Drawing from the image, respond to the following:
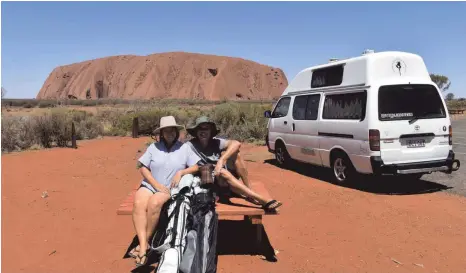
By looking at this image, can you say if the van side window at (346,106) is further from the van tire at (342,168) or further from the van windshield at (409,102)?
the van tire at (342,168)

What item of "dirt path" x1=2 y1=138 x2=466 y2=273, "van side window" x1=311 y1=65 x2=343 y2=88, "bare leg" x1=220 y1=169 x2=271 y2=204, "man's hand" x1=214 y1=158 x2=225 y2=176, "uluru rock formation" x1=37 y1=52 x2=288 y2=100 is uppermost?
"uluru rock formation" x1=37 y1=52 x2=288 y2=100

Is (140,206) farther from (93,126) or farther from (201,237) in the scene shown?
(93,126)

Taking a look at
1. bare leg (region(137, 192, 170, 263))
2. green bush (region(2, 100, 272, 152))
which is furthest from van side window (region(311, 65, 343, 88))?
bare leg (region(137, 192, 170, 263))

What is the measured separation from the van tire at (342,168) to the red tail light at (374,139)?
30.5 inches

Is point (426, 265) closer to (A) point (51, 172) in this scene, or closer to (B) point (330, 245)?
(B) point (330, 245)

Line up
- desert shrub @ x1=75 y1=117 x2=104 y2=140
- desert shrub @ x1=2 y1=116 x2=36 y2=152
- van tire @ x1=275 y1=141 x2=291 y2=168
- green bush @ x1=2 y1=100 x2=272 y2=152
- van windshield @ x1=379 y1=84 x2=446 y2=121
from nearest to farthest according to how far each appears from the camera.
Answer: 1. van windshield @ x1=379 y1=84 x2=446 y2=121
2. van tire @ x1=275 y1=141 x2=291 y2=168
3. desert shrub @ x1=2 y1=116 x2=36 y2=152
4. green bush @ x1=2 y1=100 x2=272 y2=152
5. desert shrub @ x1=75 y1=117 x2=104 y2=140

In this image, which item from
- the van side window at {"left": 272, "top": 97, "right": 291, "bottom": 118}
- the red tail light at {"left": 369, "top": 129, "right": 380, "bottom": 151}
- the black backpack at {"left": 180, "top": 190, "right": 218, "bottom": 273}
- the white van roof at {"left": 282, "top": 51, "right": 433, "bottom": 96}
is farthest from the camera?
the van side window at {"left": 272, "top": 97, "right": 291, "bottom": 118}

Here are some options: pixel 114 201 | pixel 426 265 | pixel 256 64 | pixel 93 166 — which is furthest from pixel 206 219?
pixel 256 64

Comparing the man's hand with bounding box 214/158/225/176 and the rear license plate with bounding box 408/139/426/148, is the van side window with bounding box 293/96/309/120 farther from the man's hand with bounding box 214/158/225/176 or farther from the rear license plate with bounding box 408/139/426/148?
the man's hand with bounding box 214/158/225/176

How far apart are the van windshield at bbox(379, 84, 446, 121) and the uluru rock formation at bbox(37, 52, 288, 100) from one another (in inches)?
4875

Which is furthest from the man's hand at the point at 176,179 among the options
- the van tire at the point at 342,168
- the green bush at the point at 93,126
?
the green bush at the point at 93,126

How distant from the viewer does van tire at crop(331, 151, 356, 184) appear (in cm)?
771

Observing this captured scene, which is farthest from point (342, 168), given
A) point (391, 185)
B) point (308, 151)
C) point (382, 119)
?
point (382, 119)

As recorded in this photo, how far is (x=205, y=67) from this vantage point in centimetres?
14062
